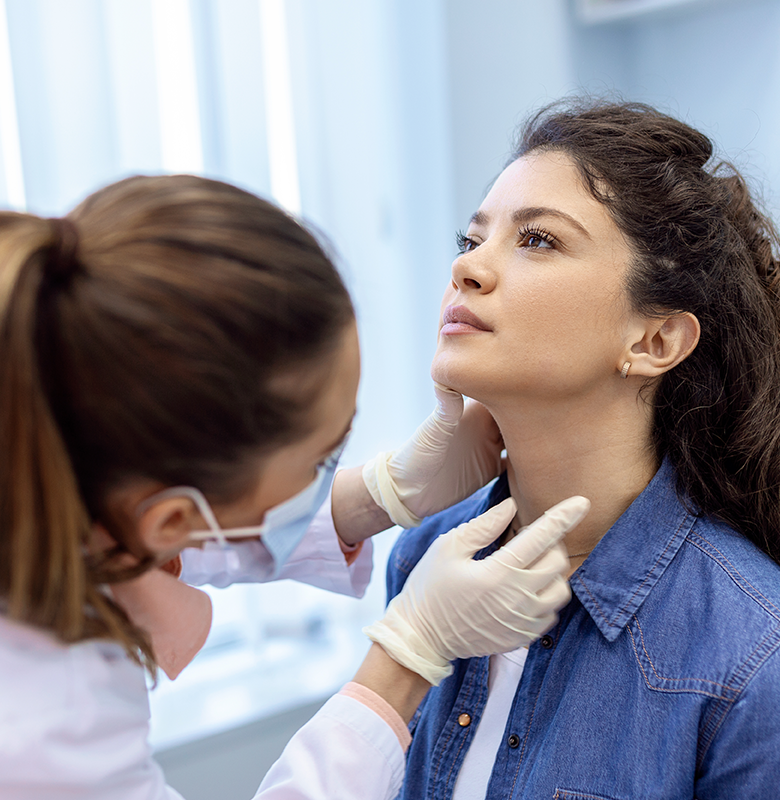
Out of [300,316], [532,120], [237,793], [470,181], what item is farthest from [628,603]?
[470,181]

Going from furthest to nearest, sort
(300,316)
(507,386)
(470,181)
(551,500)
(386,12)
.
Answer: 1. (470,181)
2. (386,12)
3. (551,500)
4. (507,386)
5. (300,316)

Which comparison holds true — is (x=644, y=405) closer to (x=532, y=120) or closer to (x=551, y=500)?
(x=551, y=500)

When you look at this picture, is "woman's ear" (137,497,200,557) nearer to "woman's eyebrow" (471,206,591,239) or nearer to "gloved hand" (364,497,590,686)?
"gloved hand" (364,497,590,686)

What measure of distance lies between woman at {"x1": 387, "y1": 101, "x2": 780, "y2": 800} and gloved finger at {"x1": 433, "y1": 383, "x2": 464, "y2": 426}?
6cm

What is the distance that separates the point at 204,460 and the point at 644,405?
684mm

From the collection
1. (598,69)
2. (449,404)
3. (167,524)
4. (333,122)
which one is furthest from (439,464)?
(598,69)

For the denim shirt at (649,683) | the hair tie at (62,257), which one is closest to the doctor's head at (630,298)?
the denim shirt at (649,683)

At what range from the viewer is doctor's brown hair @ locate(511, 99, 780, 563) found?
3.58 feet

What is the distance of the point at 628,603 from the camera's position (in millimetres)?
1019

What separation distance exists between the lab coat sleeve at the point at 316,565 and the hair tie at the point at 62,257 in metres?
0.47

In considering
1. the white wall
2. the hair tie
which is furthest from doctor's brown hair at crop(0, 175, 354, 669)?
the white wall

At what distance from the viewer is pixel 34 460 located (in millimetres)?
635

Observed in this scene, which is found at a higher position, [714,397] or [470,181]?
[470,181]

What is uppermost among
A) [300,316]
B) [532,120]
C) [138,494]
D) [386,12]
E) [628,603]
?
[386,12]
